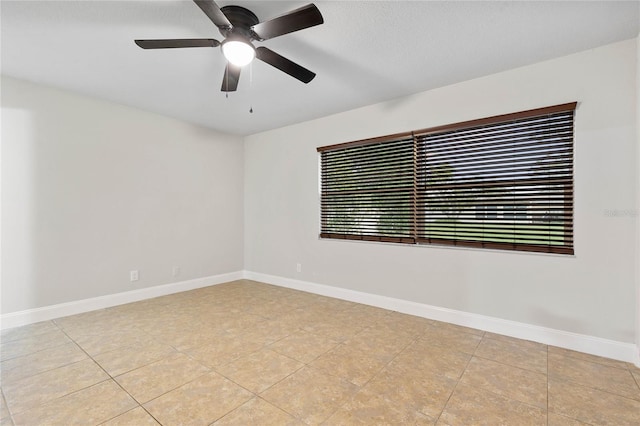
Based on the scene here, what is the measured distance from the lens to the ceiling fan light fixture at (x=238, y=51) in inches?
78.8

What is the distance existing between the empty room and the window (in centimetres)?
2

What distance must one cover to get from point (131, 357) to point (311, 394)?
148 centimetres

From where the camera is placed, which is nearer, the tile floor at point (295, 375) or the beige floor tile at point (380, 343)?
the tile floor at point (295, 375)

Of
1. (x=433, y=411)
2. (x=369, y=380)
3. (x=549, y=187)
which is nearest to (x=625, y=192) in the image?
(x=549, y=187)

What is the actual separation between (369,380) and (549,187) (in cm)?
224

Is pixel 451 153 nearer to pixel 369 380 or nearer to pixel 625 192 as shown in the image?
pixel 625 192

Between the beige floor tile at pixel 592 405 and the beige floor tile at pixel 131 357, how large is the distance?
2.71 meters

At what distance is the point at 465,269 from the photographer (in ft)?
10.0

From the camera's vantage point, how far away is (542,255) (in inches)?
105

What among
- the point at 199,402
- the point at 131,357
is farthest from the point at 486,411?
the point at 131,357

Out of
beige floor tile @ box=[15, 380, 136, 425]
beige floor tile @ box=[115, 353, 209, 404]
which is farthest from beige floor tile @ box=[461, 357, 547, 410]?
beige floor tile @ box=[15, 380, 136, 425]

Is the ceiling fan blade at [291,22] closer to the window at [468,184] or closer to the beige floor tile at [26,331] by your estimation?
the window at [468,184]

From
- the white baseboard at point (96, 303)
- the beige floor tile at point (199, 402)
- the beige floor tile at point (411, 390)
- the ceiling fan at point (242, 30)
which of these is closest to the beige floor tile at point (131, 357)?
the beige floor tile at point (199, 402)

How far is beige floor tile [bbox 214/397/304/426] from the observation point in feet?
5.33
